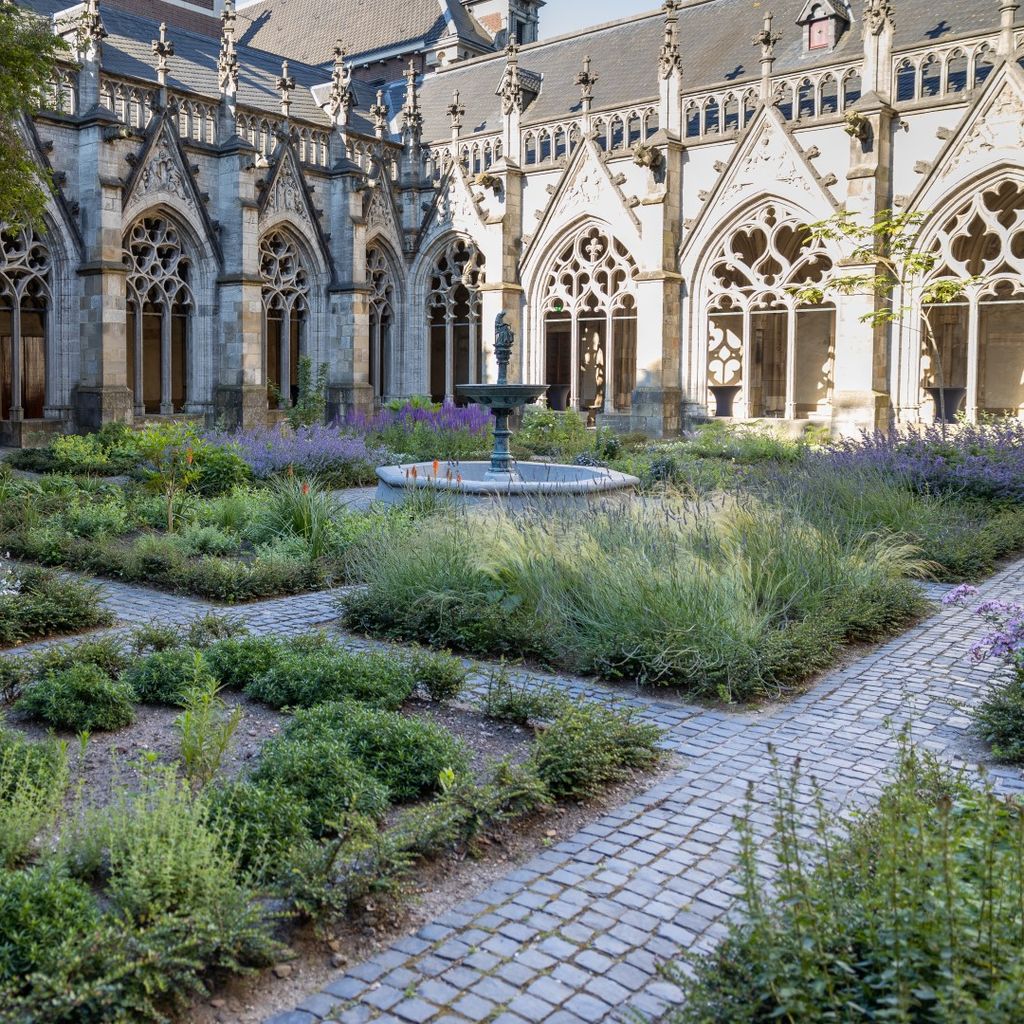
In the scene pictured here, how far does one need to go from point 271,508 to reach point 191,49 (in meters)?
17.9

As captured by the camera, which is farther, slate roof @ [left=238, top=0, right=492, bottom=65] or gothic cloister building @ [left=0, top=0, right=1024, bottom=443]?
slate roof @ [left=238, top=0, right=492, bottom=65]

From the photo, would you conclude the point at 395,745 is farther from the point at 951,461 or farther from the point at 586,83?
the point at 586,83

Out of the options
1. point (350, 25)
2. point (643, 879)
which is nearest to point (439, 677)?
point (643, 879)

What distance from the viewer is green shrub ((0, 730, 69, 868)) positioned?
10.0 ft

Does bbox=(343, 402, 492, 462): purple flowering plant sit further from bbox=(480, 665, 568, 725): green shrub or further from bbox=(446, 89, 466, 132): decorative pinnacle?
bbox=(480, 665, 568, 725): green shrub

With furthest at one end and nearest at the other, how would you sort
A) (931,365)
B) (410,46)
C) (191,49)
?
1. (410,46)
2. (191,49)
3. (931,365)

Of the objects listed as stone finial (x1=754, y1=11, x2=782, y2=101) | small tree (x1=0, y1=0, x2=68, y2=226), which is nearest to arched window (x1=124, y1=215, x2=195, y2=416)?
small tree (x1=0, y1=0, x2=68, y2=226)

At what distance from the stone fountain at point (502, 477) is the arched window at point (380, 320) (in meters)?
12.0

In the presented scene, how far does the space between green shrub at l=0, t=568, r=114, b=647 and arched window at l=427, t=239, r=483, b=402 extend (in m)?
16.0

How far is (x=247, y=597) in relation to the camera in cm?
740

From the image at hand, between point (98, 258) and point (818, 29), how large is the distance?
1367 centimetres

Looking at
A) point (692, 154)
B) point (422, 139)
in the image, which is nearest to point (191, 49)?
point (422, 139)

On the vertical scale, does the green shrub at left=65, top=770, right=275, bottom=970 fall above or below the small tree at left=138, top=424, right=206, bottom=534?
below

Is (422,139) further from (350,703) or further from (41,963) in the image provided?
(41,963)
